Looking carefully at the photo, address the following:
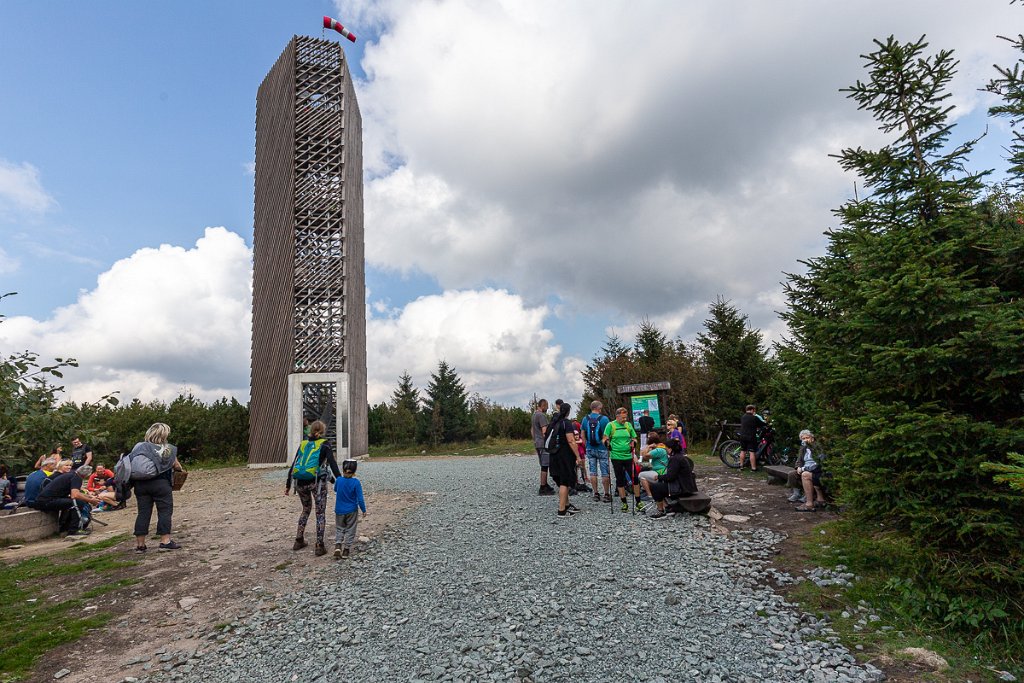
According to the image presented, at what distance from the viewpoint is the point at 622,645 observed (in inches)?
177

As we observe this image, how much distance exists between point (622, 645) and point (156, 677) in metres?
4.28

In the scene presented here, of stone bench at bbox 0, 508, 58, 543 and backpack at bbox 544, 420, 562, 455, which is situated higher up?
backpack at bbox 544, 420, 562, 455

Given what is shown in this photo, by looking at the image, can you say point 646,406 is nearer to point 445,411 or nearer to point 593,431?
point 593,431

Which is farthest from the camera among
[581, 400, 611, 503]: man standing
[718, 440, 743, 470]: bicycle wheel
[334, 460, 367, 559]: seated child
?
[718, 440, 743, 470]: bicycle wheel

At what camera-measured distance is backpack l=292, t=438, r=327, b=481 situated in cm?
751

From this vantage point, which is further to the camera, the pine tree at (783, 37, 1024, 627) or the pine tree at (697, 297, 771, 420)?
the pine tree at (697, 297, 771, 420)

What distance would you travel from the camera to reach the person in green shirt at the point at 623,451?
9.30 metres

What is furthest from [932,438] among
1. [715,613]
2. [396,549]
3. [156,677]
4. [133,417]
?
[133,417]

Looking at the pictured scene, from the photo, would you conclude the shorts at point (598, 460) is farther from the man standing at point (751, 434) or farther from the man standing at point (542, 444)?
the man standing at point (751, 434)

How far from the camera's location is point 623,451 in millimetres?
9305

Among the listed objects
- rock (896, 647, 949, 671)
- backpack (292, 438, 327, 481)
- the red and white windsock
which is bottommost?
rock (896, 647, 949, 671)

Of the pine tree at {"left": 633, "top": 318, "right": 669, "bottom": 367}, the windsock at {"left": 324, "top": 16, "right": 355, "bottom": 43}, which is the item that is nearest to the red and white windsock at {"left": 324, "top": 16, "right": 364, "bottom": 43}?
the windsock at {"left": 324, "top": 16, "right": 355, "bottom": 43}

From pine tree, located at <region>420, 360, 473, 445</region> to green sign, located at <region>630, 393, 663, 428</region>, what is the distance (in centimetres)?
2285

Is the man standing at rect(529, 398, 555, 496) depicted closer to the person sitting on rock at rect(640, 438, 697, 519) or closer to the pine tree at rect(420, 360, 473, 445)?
the person sitting on rock at rect(640, 438, 697, 519)
